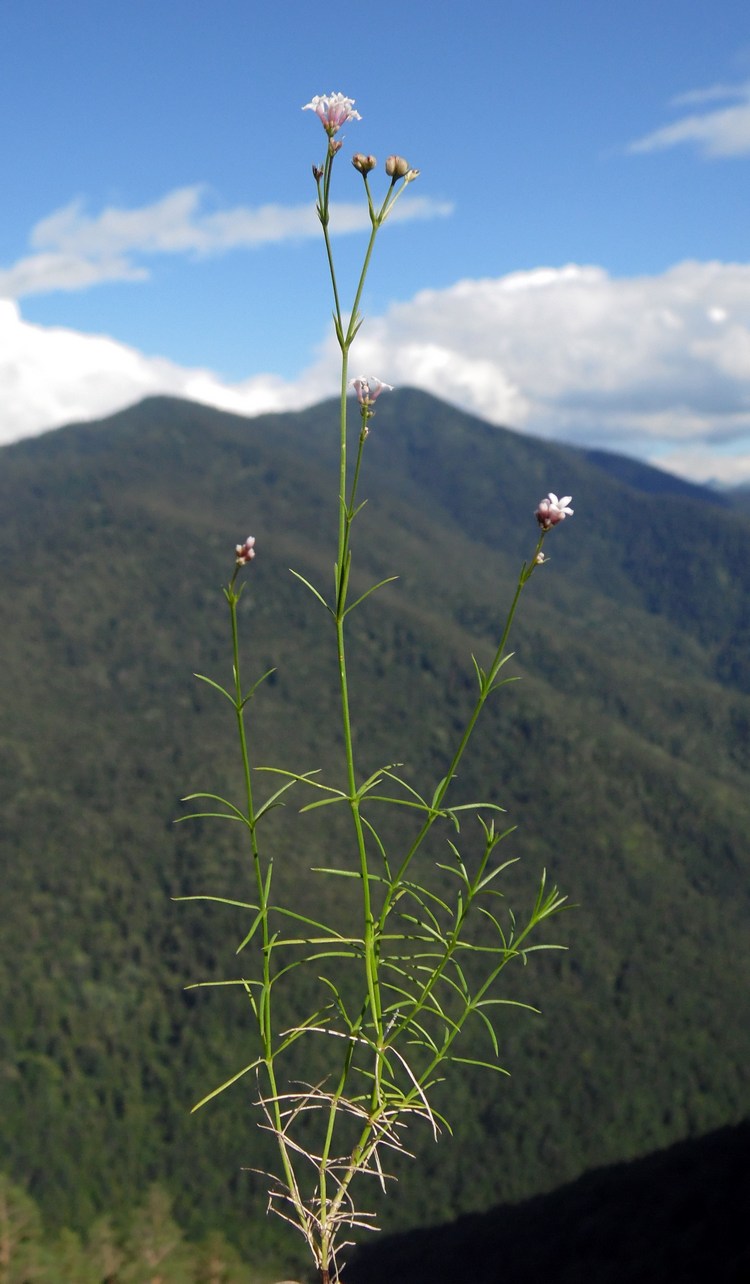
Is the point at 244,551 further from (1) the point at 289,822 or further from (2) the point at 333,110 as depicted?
(1) the point at 289,822

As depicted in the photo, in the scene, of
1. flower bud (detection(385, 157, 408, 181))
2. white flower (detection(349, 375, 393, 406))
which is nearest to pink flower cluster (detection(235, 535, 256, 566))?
white flower (detection(349, 375, 393, 406))

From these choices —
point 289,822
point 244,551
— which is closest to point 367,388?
point 244,551

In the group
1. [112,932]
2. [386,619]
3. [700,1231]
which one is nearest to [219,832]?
[112,932]

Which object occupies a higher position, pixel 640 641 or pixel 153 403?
pixel 153 403

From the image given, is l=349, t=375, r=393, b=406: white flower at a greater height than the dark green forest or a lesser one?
greater

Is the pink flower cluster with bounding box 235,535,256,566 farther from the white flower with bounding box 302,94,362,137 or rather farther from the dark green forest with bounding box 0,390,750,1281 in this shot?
the dark green forest with bounding box 0,390,750,1281

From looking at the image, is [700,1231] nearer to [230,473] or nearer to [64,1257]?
[64,1257]
